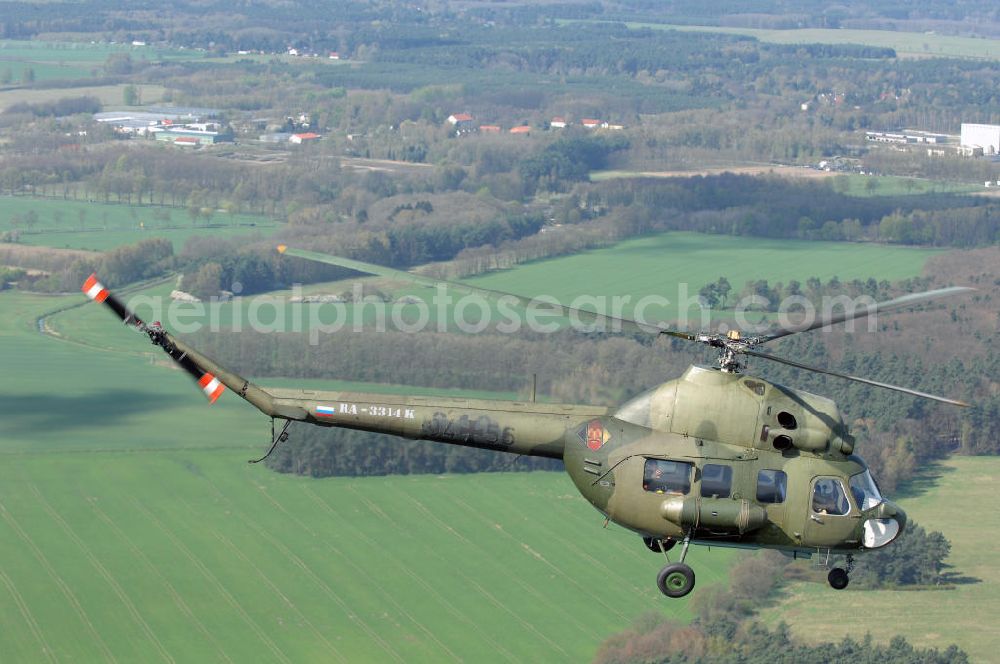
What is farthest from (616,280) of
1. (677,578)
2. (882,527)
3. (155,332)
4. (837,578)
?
(155,332)

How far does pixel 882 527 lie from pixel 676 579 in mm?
3837

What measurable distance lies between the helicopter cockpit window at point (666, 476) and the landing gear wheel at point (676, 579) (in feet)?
4.45

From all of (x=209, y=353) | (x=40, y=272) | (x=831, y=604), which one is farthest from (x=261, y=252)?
(x=831, y=604)

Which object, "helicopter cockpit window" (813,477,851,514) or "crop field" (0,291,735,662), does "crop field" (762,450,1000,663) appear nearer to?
"crop field" (0,291,735,662)

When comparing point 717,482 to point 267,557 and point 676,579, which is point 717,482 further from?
point 267,557

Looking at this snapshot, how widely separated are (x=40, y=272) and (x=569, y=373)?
56.6m

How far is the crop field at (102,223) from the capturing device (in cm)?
13350

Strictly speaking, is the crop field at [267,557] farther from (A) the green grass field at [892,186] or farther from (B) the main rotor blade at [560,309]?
(A) the green grass field at [892,186]

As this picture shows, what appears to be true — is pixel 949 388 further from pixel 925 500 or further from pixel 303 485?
pixel 303 485

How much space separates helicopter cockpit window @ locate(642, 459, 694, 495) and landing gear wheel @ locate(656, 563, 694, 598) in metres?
1.36

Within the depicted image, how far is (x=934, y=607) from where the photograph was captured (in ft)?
201

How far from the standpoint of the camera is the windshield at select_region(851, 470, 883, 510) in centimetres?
2942

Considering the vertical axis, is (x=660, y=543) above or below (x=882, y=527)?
below

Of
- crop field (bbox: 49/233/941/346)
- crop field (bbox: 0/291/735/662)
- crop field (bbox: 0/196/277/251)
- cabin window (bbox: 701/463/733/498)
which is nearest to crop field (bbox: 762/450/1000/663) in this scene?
crop field (bbox: 0/291/735/662)
